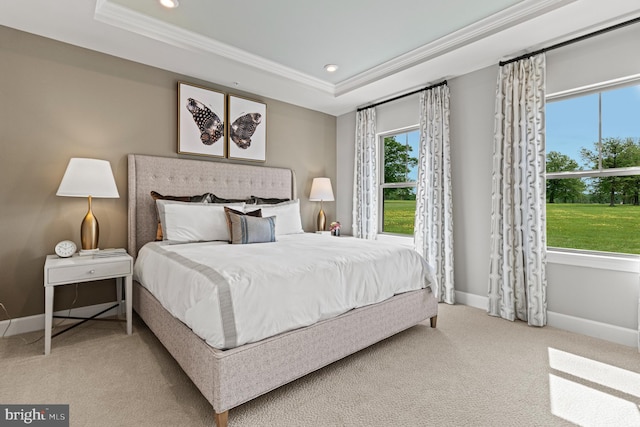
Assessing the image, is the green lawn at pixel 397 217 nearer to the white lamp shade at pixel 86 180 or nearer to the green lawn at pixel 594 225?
the green lawn at pixel 594 225

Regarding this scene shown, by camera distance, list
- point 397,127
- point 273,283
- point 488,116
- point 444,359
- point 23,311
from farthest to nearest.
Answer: point 397,127 < point 488,116 < point 23,311 < point 444,359 < point 273,283

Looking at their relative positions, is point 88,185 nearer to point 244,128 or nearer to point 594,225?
point 244,128

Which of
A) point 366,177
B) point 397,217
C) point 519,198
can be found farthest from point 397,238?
point 519,198

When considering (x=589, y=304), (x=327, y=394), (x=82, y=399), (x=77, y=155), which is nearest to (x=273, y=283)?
(x=327, y=394)

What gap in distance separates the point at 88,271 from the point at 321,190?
2939 mm

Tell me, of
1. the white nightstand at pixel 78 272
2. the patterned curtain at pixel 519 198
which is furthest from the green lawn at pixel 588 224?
the white nightstand at pixel 78 272

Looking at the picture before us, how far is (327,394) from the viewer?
181cm

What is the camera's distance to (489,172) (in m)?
3.31

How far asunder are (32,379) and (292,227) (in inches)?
98.0

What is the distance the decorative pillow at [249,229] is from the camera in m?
2.87

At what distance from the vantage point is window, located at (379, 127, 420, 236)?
4.38 meters

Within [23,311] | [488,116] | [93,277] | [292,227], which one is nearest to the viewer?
[93,277]

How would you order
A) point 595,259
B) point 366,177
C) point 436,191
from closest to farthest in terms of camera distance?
point 595,259 → point 436,191 → point 366,177

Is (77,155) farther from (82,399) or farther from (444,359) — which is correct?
(444,359)
